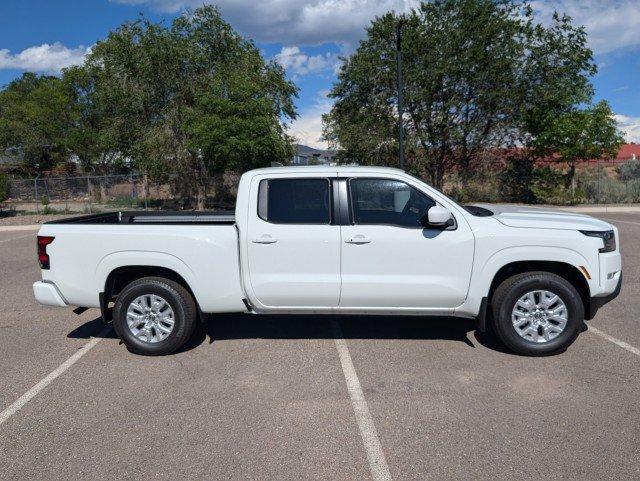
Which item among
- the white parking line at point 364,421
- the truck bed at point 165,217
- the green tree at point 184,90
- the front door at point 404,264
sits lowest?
the white parking line at point 364,421

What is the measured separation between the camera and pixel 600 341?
546 centimetres

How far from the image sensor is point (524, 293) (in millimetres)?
4906

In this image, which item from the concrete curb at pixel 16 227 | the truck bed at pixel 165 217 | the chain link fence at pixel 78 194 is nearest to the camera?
the truck bed at pixel 165 217

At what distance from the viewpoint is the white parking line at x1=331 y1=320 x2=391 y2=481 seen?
3.26m

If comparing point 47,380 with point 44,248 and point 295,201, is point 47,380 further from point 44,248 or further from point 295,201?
point 295,201

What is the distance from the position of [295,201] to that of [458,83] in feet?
71.8

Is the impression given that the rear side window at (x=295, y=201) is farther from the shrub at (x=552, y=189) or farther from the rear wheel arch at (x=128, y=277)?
the shrub at (x=552, y=189)

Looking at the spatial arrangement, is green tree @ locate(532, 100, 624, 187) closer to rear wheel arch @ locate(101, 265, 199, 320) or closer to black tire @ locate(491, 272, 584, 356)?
black tire @ locate(491, 272, 584, 356)

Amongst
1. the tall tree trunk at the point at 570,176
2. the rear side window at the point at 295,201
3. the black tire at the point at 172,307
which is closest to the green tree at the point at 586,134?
the tall tree trunk at the point at 570,176

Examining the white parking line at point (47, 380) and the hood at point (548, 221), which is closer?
the white parking line at point (47, 380)

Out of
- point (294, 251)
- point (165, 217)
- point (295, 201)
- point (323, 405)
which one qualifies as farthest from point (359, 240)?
point (165, 217)

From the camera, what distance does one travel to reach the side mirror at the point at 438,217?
4695mm

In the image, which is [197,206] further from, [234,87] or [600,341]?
[600,341]

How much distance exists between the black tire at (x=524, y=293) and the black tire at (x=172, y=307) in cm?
292
